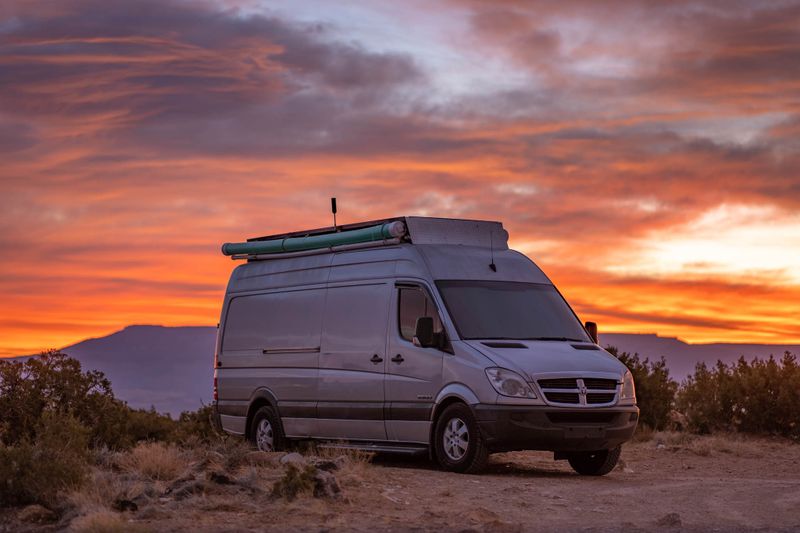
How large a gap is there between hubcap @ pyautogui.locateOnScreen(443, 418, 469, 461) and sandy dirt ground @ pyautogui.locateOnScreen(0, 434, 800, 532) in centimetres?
35

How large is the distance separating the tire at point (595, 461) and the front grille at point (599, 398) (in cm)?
84

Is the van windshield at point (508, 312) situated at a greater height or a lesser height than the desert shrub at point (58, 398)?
greater

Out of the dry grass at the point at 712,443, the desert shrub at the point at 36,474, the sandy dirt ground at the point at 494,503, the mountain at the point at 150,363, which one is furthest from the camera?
the mountain at the point at 150,363

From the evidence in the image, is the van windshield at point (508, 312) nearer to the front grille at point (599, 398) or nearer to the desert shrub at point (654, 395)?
the front grille at point (599, 398)

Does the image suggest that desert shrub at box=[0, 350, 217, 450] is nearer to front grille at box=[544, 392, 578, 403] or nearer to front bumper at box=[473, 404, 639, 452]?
front bumper at box=[473, 404, 639, 452]

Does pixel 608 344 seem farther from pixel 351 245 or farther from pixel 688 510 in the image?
pixel 688 510

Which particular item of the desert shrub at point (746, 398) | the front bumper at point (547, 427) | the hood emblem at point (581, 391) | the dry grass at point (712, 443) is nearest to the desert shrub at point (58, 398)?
the front bumper at point (547, 427)

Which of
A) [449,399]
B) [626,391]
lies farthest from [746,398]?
[449,399]

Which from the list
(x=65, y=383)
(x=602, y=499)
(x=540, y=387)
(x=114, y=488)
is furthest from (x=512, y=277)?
(x=65, y=383)

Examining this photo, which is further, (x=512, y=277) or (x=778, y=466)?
(x=778, y=466)

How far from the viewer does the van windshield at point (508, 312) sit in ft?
49.9

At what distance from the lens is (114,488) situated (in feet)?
38.6

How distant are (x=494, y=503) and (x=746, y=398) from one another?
11.8 meters

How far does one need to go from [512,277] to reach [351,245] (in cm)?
244
